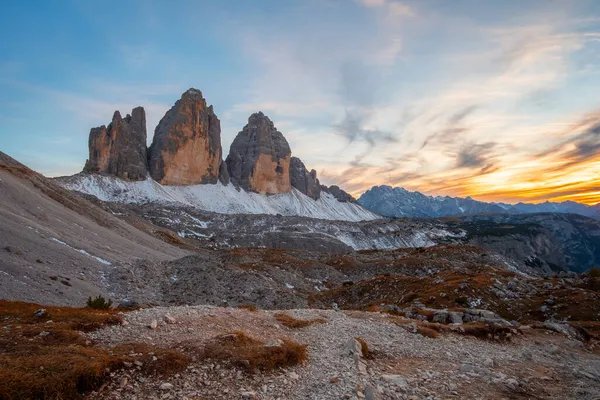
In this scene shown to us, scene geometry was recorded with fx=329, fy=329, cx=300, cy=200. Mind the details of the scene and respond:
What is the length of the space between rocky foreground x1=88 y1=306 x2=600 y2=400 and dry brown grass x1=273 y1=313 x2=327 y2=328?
0.25m

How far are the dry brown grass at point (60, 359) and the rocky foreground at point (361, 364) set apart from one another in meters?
0.41

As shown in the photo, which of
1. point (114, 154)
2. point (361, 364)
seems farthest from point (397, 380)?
point (114, 154)

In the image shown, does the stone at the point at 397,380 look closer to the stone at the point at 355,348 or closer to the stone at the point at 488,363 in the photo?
the stone at the point at 355,348

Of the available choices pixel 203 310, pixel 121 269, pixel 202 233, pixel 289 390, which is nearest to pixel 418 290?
pixel 203 310

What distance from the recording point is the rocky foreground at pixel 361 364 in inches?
372

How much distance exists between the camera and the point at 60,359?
8812mm

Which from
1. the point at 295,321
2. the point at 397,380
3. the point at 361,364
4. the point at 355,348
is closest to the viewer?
the point at 397,380

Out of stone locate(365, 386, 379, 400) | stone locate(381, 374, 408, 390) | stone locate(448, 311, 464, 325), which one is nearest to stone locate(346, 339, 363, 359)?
stone locate(381, 374, 408, 390)

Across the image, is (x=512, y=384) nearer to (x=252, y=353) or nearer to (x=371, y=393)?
(x=371, y=393)

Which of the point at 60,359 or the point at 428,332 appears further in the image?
the point at 428,332

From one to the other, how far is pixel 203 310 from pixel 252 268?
131ft

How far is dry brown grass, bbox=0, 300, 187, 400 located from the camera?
25.2 ft

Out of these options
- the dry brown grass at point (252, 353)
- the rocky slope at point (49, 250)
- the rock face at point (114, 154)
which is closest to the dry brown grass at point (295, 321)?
the dry brown grass at point (252, 353)

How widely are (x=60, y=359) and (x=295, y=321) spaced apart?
11.8m
